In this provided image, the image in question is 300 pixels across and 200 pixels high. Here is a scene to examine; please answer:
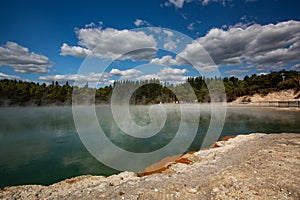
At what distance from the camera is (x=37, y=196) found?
473 centimetres

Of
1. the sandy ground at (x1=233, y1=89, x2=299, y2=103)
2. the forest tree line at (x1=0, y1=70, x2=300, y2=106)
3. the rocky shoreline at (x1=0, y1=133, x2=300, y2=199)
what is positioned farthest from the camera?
the forest tree line at (x1=0, y1=70, x2=300, y2=106)

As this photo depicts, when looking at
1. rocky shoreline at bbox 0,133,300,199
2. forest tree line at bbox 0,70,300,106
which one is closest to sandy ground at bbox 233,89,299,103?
forest tree line at bbox 0,70,300,106

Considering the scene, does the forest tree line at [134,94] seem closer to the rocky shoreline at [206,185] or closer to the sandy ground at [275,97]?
the sandy ground at [275,97]

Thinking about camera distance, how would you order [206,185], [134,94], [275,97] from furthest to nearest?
[134,94] → [275,97] → [206,185]

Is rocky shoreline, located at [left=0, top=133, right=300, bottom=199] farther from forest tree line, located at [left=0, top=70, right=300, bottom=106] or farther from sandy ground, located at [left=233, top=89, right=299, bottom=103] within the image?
forest tree line, located at [left=0, top=70, right=300, bottom=106]

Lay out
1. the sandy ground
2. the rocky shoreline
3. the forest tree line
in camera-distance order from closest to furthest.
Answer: the rocky shoreline
the sandy ground
the forest tree line

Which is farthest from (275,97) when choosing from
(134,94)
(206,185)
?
(206,185)

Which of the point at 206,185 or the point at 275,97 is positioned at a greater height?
the point at 275,97

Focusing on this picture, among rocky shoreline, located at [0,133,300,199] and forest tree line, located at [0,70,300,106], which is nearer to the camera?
rocky shoreline, located at [0,133,300,199]

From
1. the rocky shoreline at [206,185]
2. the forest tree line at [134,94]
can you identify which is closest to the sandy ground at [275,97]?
the forest tree line at [134,94]

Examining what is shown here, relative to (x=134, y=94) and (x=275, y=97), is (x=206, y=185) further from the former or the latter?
(x=134, y=94)

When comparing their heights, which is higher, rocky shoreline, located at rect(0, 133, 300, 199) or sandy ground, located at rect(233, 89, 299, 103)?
sandy ground, located at rect(233, 89, 299, 103)

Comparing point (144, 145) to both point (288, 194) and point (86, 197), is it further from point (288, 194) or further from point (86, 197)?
point (288, 194)

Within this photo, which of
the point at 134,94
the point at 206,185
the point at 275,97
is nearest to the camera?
the point at 206,185
